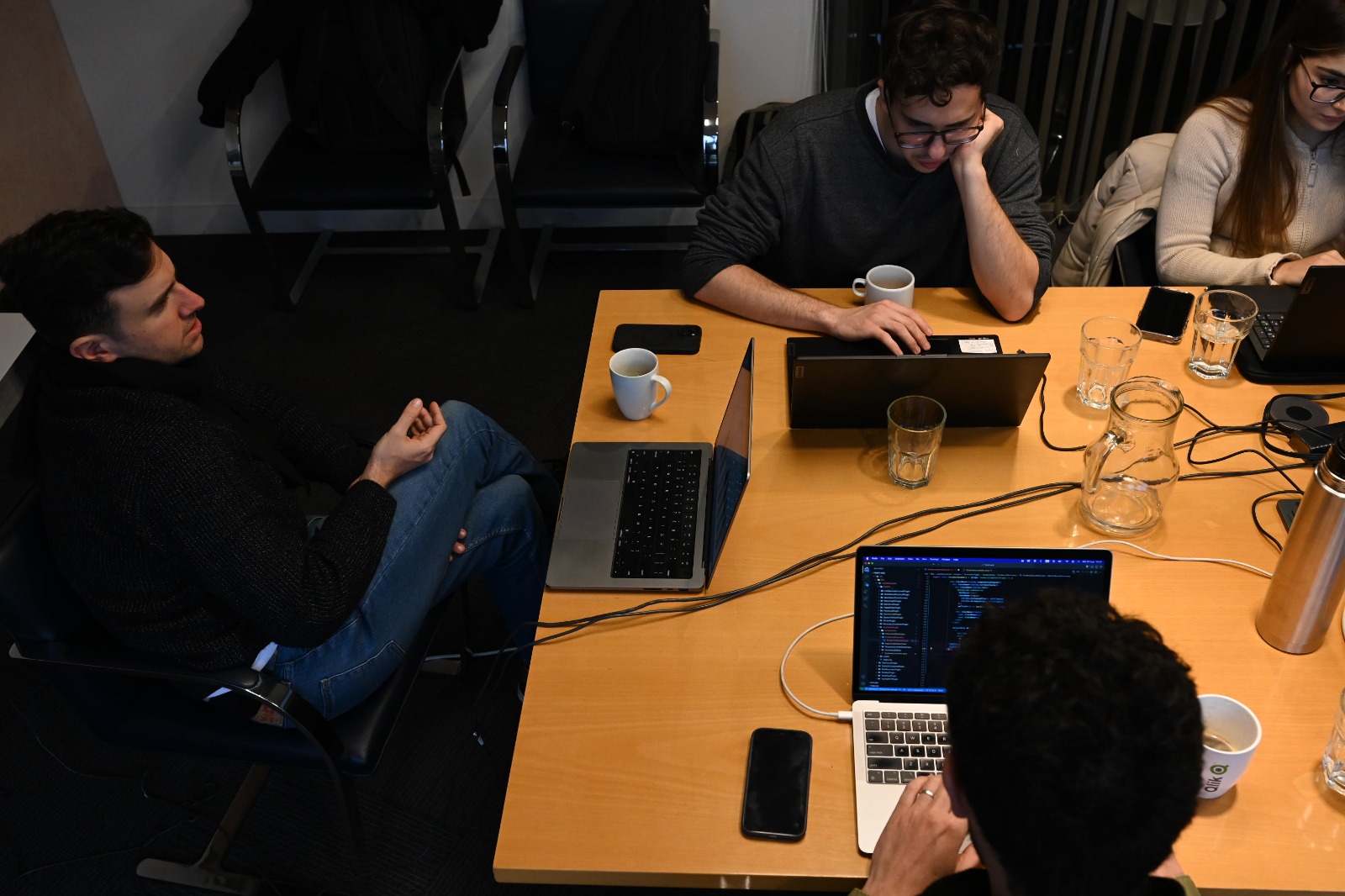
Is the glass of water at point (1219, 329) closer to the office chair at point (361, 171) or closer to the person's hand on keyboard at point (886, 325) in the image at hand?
the person's hand on keyboard at point (886, 325)

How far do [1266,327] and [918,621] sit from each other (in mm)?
1033

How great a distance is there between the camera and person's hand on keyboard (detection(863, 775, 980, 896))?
3.53ft

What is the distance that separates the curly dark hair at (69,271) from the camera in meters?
1.47

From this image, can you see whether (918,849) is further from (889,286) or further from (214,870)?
(214,870)

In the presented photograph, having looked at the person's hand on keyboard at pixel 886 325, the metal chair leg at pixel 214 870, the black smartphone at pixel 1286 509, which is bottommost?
the metal chair leg at pixel 214 870

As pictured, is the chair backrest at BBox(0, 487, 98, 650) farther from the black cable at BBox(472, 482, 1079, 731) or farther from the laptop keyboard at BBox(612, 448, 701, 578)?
the laptop keyboard at BBox(612, 448, 701, 578)

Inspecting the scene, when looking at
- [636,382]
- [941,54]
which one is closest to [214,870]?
[636,382]

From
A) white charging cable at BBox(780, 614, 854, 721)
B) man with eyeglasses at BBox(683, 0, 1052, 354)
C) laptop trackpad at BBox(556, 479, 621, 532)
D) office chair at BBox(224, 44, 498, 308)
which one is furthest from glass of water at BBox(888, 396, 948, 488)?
office chair at BBox(224, 44, 498, 308)

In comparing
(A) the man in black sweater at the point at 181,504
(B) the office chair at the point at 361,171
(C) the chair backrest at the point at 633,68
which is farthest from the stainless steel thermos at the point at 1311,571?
(B) the office chair at the point at 361,171

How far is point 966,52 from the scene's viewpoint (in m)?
1.83

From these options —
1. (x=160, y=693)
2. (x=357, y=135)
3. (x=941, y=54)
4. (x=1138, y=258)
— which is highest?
(x=941, y=54)

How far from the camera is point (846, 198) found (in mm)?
2117

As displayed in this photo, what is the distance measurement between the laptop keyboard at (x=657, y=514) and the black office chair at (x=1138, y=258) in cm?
117

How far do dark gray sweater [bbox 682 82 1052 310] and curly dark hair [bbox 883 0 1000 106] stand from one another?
178 mm
